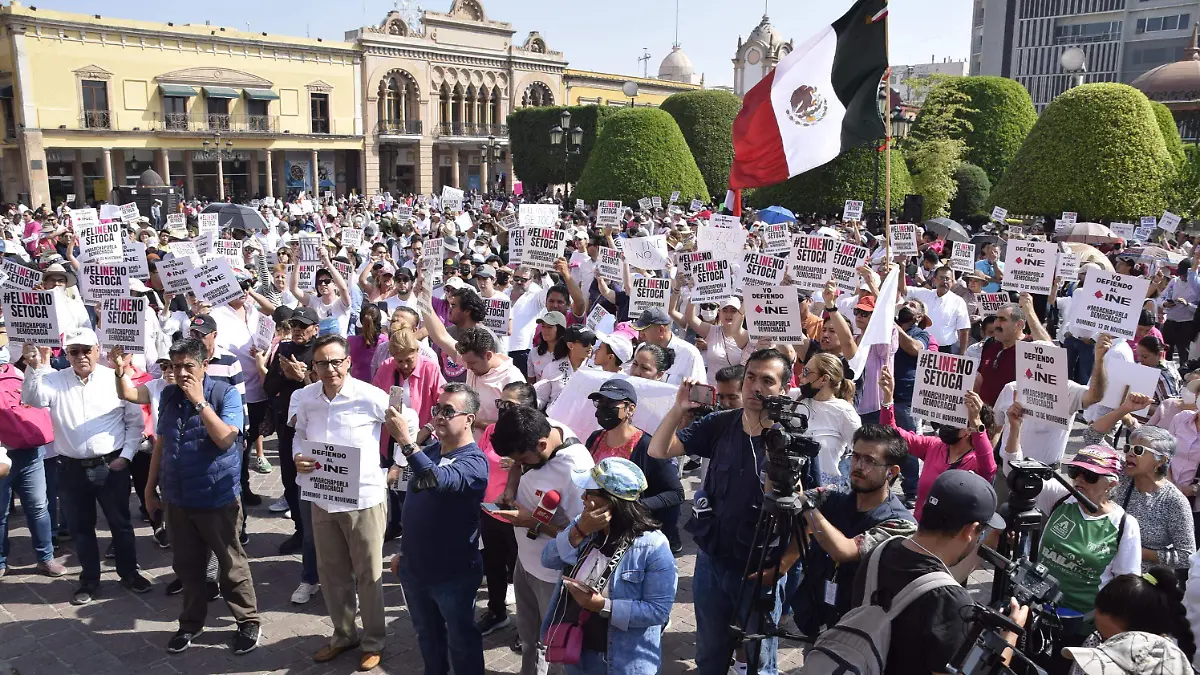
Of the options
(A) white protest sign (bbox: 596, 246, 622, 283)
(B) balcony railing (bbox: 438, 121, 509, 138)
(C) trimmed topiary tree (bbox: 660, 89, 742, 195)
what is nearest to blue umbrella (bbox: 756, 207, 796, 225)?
(A) white protest sign (bbox: 596, 246, 622, 283)

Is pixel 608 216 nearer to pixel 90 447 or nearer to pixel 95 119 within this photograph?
pixel 90 447

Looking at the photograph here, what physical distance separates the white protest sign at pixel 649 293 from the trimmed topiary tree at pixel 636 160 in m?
21.9

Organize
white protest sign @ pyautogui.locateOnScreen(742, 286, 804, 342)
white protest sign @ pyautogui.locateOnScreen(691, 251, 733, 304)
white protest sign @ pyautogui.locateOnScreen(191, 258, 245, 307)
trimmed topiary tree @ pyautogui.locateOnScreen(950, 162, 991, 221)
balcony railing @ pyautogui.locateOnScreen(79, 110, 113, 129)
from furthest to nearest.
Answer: balcony railing @ pyautogui.locateOnScreen(79, 110, 113, 129) → trimmed topiary tree @ pyautogui.locateOnScreen(950, 162, 991, 221) → white protest sign @ pyautogui.locateOnScreen(691, 251, 733, 304) → white protest sign @ pyautogui.locateOnScreen(191, 258, 245, 307) → white protest sign @ pyautogui.locateOnScreen(742, 286, 804, 342)

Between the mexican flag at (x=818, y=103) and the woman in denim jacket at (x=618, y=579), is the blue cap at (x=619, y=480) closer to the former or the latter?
the woman in denim jacket at (x=618, y=579)

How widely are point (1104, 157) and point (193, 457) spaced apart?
26.0 metres

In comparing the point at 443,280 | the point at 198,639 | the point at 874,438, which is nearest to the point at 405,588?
the point at 198,639

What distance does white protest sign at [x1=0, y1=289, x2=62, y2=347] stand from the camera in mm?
6652

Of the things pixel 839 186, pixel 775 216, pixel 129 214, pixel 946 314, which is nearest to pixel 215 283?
pixel 946 314

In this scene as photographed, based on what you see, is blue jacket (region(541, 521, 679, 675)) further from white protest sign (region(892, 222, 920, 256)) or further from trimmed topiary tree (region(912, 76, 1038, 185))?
trimmed topiary tree (region(912, 76, 1038, 185))

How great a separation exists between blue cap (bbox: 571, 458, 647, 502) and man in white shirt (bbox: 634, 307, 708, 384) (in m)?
3.14

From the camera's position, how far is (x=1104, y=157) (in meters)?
24.6

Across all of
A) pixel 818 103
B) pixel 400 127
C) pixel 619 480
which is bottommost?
pixel 619 480

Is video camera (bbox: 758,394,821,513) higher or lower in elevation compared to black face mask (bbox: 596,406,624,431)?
higher

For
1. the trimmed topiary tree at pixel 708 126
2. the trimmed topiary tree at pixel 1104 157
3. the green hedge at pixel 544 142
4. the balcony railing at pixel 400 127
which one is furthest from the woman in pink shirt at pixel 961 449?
the balcony railing at pixel 400 127
